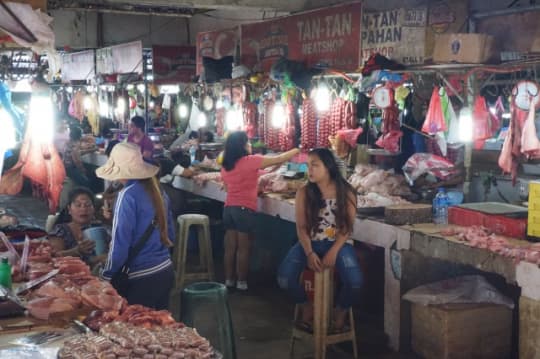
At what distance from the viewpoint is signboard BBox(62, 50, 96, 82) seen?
18203 millimetres

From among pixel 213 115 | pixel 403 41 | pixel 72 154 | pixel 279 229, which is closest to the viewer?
pixel 403 41

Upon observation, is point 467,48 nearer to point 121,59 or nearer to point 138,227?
point 138,227

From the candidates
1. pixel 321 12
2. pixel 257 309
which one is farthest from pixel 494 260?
pixel 321 12

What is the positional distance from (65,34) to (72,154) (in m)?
9.28

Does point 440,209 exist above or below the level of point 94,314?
above

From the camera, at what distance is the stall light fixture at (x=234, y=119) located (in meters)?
11.6

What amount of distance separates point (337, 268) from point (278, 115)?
4512mm

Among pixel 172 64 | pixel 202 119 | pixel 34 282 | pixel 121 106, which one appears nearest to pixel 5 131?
pixel 34 282

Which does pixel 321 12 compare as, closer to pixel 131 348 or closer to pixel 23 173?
pixel 23 173

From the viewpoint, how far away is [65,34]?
64.6 feet

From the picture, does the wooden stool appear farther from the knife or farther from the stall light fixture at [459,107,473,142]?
the knife

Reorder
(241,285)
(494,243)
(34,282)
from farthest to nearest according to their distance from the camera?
(241,285), (494,243), (34,282)

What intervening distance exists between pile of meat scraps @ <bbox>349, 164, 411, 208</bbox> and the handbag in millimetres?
2999

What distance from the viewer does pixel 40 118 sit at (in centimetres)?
534
